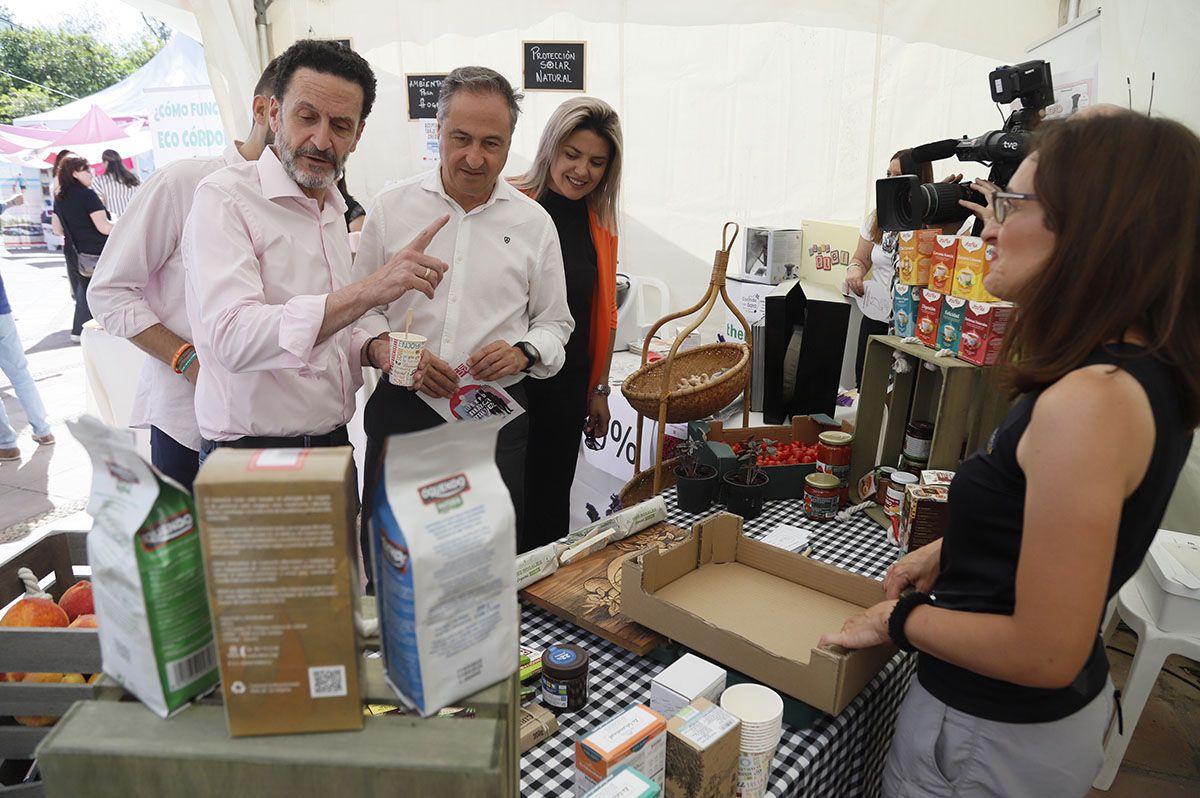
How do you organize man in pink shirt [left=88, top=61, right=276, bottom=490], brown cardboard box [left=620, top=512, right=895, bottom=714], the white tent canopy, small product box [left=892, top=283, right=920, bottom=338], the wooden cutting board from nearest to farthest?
brown cardboard box [left=620, top=512, right=895, bottom=714], the wooden cutting board, man in pink shirt [left=88, top=61, right=276, bottom=490], small product box [left=892, top=283, right=920, bottom=338], the white tent canopy

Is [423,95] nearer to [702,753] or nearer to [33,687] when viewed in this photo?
[33,687]

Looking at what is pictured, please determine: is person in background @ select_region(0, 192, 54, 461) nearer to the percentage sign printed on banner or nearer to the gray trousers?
the percentage sign printed on banner

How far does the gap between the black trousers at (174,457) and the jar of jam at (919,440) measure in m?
1.78

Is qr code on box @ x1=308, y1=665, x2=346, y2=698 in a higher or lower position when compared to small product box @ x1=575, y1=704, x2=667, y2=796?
higher

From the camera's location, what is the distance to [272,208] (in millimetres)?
1535

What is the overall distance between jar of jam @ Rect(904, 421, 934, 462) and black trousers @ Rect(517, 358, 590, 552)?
1009mm

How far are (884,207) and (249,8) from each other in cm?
345

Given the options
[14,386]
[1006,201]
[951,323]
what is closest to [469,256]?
[951,323]

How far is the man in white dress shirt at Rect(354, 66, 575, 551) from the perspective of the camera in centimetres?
182

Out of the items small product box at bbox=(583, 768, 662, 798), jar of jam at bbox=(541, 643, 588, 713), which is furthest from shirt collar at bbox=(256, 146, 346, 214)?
small product box at bbox=(583, 768, 662, 798)

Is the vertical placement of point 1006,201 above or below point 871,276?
above

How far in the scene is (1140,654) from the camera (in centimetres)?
206

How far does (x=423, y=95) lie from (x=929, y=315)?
3302 millimetres

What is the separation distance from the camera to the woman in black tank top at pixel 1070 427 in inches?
31.3
